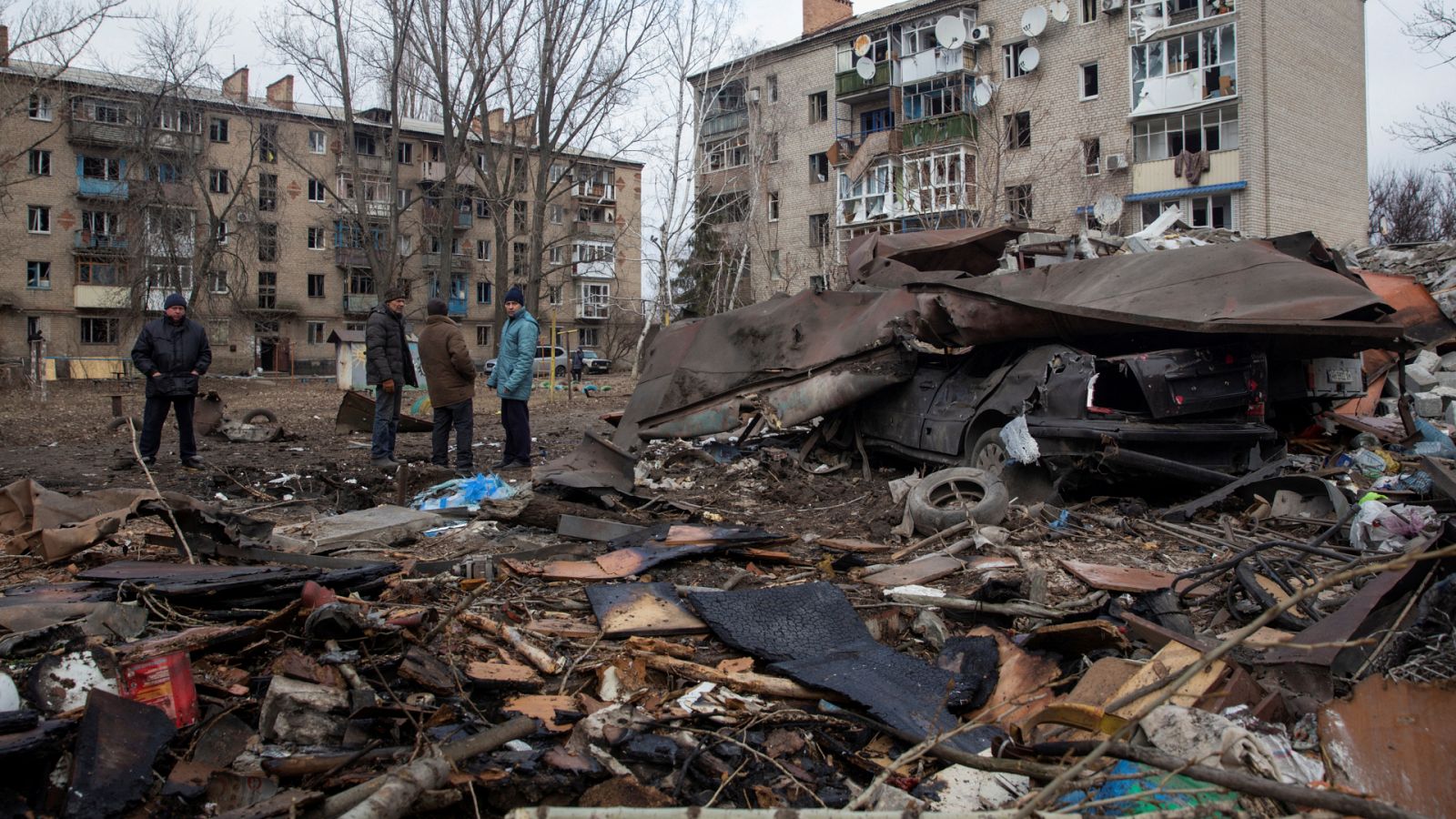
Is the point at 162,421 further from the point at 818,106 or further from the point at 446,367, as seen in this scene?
the point at 818,106

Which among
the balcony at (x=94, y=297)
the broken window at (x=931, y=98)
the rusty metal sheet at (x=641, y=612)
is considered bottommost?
the rusty metal sheet at (x=641, y=612)

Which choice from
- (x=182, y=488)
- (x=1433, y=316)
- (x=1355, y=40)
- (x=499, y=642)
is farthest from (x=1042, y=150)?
(x=499, y=642)

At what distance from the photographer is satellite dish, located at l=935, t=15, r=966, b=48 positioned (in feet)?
107

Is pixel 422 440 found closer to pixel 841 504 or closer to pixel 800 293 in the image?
pixel 800 293

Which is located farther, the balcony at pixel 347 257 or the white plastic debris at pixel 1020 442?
the balcony at pixel 347 257

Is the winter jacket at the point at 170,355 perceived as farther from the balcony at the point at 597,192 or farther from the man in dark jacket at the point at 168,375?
the balcony at the point at 597,192

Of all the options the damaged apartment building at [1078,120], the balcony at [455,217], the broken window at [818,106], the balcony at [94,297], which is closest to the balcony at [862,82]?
the damaged apartment building at [1078,120]

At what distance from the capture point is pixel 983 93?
2980 centimetres

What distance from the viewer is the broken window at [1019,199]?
2938cm

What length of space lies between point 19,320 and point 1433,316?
50.4 meters

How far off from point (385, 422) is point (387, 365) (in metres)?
0.55

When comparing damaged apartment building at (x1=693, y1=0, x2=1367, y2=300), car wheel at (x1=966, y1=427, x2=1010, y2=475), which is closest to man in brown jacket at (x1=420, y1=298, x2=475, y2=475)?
car wheel at (x1=966, y1=427, x2=1010, y2=475)

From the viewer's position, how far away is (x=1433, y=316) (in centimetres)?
1213

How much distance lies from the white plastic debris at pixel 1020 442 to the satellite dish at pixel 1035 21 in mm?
28347
